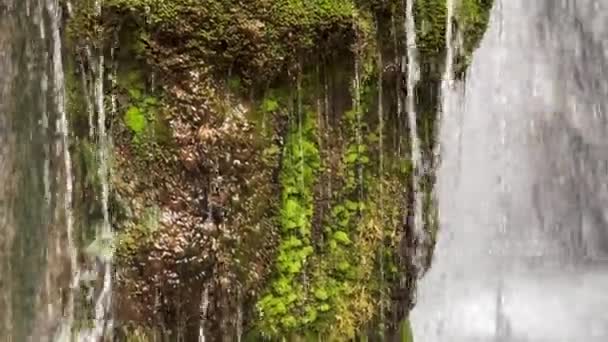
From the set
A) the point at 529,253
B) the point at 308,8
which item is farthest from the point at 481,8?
the point at 529,253

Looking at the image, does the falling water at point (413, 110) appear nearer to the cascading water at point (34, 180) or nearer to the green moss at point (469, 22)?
the green moss at point (469, 22)

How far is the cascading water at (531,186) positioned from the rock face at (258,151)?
2.00m

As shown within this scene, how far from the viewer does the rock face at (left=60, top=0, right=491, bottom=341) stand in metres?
2.60

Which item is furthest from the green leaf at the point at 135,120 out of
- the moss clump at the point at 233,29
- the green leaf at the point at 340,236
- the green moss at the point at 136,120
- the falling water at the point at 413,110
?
the falling water at the point at 413,110

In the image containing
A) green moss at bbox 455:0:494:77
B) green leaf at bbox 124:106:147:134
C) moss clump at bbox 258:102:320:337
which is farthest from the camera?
green moss at bbox 455:0:494:77

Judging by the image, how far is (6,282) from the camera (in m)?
3.13

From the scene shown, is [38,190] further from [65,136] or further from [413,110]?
[413,110]

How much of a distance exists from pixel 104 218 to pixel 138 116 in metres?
0.31

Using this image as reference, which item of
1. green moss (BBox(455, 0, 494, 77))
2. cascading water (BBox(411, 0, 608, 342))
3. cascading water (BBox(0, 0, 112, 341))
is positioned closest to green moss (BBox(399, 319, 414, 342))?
green moss (BBox(455, 0, 494, 77))

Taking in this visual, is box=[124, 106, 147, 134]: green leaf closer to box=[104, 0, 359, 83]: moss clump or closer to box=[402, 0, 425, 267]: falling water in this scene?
box=[104, 0, 359, 83]: moss clump

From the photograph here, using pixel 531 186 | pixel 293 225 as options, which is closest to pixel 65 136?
pixel 293 225

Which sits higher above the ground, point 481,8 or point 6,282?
point 481,8

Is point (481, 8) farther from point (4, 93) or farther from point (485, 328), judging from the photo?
point (485, 328)

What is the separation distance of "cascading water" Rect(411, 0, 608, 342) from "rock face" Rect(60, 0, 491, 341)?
200 centimetres
